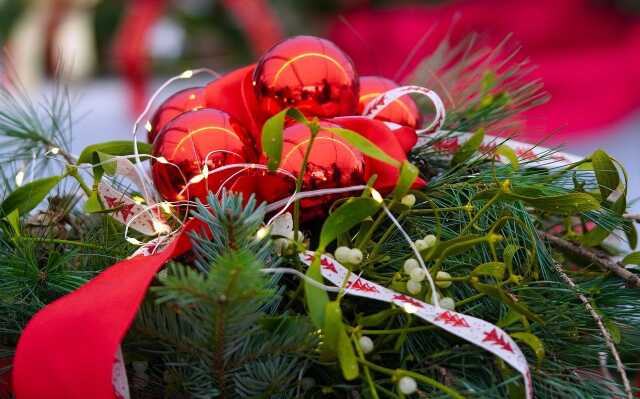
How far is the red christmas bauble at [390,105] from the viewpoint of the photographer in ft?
1.74

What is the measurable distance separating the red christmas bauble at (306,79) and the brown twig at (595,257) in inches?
6.0

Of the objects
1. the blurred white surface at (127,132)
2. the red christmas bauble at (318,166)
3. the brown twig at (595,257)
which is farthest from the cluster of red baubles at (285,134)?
the blurred white surface at (127,132)

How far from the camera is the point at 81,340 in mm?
376

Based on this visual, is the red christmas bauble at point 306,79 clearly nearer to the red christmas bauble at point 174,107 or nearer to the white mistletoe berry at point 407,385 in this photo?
the red christmas bauble at point 174,107

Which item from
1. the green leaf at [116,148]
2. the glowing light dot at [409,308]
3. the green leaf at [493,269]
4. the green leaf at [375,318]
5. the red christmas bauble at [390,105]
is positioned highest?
the red christmas bauble at [390,105]

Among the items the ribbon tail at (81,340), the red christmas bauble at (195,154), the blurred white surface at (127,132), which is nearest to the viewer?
the ribbon tail at (81,340)

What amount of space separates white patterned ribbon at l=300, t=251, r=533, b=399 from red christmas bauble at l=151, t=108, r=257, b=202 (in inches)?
3.8

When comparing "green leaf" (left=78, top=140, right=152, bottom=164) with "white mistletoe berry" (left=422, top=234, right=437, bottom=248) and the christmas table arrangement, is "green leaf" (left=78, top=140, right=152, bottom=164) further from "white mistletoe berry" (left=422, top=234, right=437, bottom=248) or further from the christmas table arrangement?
"white mistletoe berry" (left=422, top=234, right=437, bottom=248)

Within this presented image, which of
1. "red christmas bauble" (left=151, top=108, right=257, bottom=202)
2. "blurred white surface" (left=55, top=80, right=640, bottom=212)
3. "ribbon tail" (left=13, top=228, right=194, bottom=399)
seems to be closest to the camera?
"ribbon tail" (left=13, top=228, right=194, bottom=399)

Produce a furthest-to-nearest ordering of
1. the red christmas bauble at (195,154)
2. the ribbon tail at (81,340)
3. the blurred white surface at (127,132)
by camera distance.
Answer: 1. the blurred white surface at (127,132)
2. the red christmas bauble at (195,154)
3. the ribbon tail at (81,340)

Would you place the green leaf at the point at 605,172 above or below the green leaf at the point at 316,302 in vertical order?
above

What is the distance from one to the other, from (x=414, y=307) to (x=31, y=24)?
2.54 m

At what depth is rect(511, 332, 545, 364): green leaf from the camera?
0.40m

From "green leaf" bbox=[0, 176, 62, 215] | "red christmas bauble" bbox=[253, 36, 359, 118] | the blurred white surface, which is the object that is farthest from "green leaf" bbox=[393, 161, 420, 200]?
the blurred white surface
